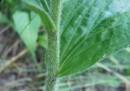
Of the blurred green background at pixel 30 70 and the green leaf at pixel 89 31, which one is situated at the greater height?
the green leaf at pixel 89 31

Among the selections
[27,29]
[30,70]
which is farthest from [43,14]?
[30,70]

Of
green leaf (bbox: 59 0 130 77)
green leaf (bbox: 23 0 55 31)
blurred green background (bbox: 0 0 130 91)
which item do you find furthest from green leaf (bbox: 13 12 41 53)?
green leaf (bbox: 23 0 55 31)

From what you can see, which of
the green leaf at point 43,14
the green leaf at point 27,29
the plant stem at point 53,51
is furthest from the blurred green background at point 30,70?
the green leaf at point 43,14

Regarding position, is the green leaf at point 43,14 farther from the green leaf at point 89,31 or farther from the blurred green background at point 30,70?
the blurred green background at point 30,70

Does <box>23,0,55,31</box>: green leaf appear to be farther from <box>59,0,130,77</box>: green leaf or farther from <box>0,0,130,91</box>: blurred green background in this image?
<box>0,0,130,91</box>: blurred green background

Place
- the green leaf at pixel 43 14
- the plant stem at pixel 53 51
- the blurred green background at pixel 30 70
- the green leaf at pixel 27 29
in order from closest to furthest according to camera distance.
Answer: the green leaf at pixel 43 14, the plant stem at pixel 53 51, the green leaf at pixel 27 29, the blurred green background at pixel 30 70

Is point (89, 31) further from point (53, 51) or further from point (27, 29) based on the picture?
point (27, 29)
